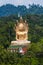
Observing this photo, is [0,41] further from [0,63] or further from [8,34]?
[0,63]

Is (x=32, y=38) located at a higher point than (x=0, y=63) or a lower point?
lower

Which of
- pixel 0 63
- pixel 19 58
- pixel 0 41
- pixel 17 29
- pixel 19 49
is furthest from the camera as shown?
pixel 0 41

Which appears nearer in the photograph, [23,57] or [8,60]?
[8,60]

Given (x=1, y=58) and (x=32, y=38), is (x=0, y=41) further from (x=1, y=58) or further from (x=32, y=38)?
(x=1, y=58)

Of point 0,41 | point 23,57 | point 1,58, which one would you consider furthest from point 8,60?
point 0,41

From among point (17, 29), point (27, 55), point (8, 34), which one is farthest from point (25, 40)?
point (8, 34)

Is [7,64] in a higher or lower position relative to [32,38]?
higher

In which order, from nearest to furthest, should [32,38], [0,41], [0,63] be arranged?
[0,63] < [0,41] < [32,38]

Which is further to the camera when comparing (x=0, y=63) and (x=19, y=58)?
(x=19, y=58)

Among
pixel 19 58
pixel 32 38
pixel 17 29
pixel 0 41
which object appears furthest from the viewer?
pixel 32 38
